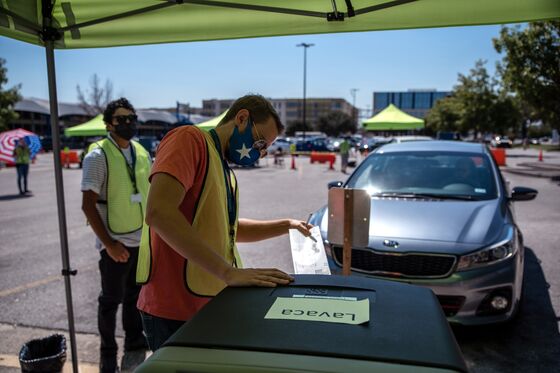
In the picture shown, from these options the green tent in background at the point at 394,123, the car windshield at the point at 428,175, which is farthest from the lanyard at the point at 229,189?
the green tent in background at the point at 394,123

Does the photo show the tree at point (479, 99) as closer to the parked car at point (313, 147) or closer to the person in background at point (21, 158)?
the parked car at point (313, 147)

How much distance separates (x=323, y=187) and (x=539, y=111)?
11.8 meters

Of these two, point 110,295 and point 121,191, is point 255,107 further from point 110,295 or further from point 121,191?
point 110,295

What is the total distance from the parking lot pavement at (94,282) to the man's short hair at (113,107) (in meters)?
1.80

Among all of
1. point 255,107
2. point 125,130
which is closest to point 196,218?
point 255,107

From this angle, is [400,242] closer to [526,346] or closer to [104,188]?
[526,346]

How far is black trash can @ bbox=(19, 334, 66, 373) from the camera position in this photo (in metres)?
A: 2.61

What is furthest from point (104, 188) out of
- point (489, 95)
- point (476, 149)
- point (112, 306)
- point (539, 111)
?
point (489, 95)

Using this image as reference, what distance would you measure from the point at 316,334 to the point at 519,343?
3.18 meters

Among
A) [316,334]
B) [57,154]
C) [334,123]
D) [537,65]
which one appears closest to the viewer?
[316,334]

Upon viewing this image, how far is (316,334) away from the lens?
3.50ft

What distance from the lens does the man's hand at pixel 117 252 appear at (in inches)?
117

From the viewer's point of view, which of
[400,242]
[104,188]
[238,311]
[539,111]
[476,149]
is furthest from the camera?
[539,111]

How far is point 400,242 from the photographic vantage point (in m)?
3.44
